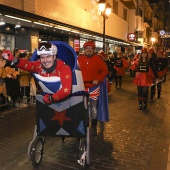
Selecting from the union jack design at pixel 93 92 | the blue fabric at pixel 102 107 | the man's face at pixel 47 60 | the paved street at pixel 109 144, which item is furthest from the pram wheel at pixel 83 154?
the blue fabric at pixel 102 107

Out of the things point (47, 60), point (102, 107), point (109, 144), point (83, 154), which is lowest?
point (109, 144)

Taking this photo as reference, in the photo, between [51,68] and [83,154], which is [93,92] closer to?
[83,154]

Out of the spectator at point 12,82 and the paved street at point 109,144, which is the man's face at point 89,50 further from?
the spectator at point 12,82

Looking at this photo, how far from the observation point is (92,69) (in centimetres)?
599

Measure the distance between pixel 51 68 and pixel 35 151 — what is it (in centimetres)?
141

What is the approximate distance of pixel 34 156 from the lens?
4398 millimetres

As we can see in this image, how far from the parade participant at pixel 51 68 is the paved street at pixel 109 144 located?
1390 mm

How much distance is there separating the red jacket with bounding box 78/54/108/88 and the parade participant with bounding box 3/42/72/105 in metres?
1.99

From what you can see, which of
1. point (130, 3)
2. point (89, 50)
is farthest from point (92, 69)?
point (130, 3)

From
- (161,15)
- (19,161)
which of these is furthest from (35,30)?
(161,15)

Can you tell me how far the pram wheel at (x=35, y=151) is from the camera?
14.1ft

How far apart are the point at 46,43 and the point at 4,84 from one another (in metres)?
4.95

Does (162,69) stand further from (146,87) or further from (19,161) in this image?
(19,161)

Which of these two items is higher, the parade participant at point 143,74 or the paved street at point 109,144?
the parade participant at point 143,74
